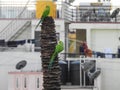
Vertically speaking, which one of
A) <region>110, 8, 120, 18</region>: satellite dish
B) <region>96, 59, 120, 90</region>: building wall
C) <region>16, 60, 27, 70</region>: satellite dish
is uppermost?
<region>110, 8, 120, 18</region>: satellite dish

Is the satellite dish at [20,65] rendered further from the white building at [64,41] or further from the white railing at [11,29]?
the white railing at [11,29]

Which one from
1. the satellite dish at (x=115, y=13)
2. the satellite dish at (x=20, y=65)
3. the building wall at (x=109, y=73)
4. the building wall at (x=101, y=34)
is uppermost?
the satellite dish at (x=115, y=13)

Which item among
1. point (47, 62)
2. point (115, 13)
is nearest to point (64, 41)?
point (115, 13)

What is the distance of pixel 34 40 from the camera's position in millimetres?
25641

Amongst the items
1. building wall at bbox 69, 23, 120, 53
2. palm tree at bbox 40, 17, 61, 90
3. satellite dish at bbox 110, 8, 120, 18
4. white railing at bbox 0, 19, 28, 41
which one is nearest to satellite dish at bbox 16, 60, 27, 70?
white railing at bbox 0, 19, 28, 41

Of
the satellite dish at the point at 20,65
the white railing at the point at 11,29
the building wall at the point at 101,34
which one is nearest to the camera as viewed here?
the satellite dish at the point at 20,65

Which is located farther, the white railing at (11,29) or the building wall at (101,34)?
the building wall at (101,34)

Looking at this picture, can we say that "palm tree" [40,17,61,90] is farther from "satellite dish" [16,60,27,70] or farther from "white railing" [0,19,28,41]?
"white railing" [0,19,28,41]

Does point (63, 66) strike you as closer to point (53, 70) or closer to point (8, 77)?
point (8, 77)

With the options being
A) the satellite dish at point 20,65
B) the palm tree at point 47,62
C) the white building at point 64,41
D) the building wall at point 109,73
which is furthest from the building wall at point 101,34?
the palm tree at point 47,62

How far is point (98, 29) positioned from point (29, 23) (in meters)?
3.44

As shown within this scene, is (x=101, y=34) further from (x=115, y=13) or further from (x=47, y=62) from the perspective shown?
(x=47, y=62)

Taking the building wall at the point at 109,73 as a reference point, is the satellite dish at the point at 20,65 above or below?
above

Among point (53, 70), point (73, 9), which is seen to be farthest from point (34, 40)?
point (53, 70)
